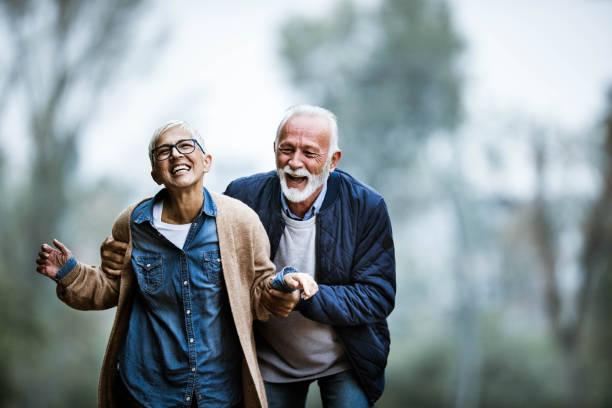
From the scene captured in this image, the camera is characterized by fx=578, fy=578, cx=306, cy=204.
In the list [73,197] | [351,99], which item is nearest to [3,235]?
[73,197]

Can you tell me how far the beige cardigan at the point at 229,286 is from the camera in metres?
1.94

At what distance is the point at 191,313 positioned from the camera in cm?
190

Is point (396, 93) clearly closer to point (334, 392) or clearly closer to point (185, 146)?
point (334, 392)

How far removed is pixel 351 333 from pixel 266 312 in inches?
16.7

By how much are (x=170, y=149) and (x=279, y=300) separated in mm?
612

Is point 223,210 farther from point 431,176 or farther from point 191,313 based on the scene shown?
point 431,176

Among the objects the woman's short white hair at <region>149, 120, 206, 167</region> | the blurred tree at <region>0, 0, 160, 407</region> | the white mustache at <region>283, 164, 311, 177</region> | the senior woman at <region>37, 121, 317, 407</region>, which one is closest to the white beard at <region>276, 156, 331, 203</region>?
the white mustache at <region>283, 164, 311, 177</region>

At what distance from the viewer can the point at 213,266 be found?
6.35 feet

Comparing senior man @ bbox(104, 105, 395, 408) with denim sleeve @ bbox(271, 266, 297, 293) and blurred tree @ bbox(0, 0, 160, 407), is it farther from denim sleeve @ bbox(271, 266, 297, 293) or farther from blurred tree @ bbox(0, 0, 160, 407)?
blurred tree @ bbox(0, 0, 160, 407)

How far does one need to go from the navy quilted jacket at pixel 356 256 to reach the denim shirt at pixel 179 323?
0.36 meters

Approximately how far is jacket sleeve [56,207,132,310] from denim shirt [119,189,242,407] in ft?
0.21

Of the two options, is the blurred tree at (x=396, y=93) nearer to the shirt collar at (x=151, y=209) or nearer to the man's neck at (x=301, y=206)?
the man's neck at (x=301, y=206)

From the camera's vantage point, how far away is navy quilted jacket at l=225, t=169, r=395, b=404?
2188 millimetres

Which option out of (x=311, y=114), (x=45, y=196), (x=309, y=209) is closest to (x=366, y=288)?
(x=309, y=209)
